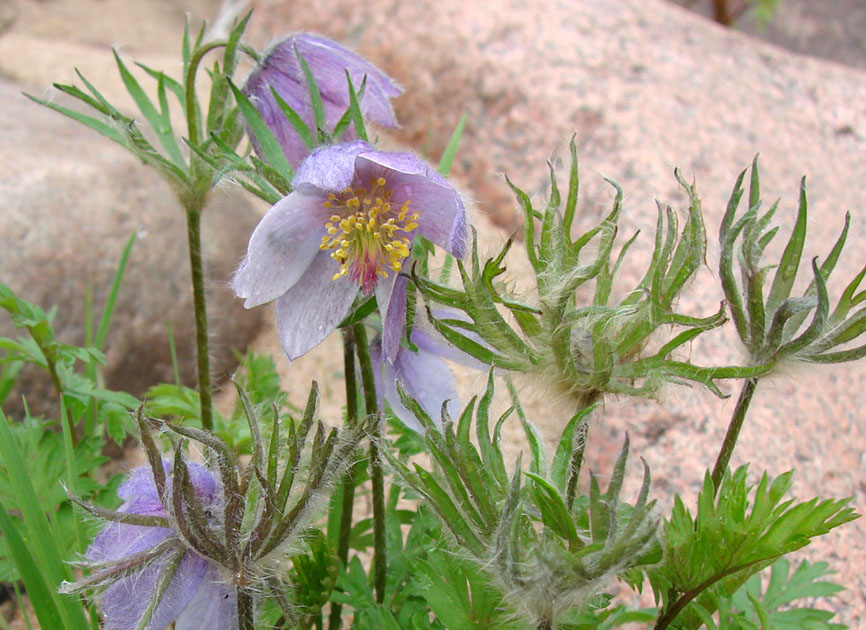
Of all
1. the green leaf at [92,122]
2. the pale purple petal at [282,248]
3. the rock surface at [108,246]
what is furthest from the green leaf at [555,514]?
the rock surface at [108,246]

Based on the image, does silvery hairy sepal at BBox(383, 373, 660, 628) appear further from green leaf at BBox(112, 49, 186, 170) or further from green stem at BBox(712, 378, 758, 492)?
green leaf at BBox(112, 49, 186, 170)

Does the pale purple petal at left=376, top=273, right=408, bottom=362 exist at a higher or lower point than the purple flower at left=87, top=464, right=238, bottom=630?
higher

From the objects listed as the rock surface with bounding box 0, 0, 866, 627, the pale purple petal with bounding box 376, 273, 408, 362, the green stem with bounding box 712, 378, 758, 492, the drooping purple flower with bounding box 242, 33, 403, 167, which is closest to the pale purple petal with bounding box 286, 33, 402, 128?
→ the drooping purple flower with bounding box 242, 33, 403, 167

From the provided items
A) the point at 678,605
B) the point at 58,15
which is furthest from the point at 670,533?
the point at 58,15

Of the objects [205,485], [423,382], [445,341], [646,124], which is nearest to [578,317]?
[445,341]

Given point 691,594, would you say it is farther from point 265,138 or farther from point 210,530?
point 265,138

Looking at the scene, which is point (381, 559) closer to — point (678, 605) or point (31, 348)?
point (678, 605)
